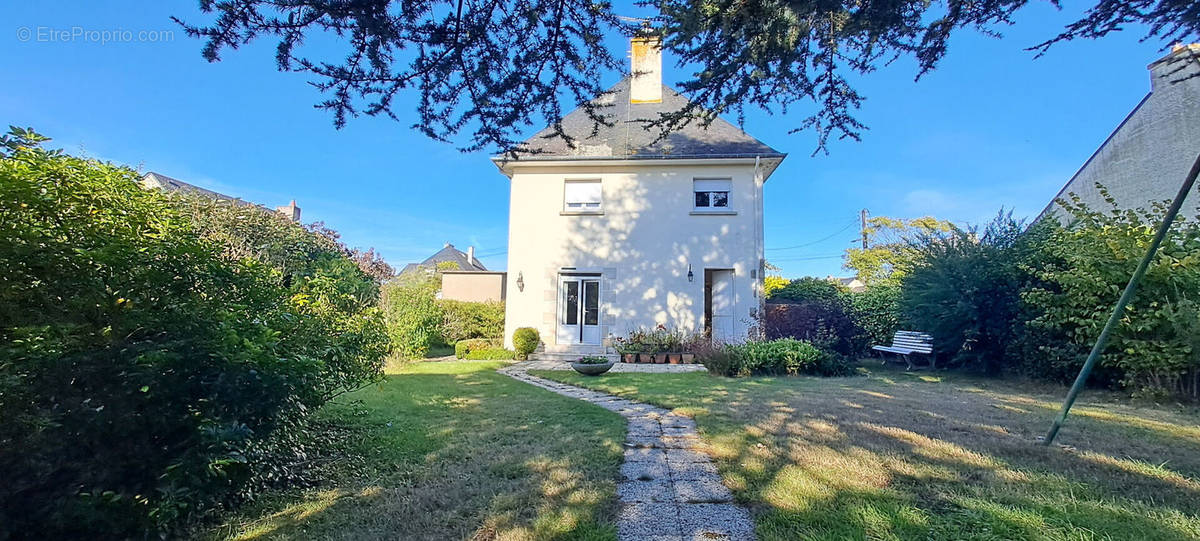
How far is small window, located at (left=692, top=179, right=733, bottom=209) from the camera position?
12617mm

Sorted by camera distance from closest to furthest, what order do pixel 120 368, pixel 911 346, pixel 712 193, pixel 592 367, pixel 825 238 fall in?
pixel 120 368
pixel 592 367
pixel 911 346
pixel 712 193
pixel 825 238

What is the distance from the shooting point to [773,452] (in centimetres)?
310

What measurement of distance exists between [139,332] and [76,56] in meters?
4.94

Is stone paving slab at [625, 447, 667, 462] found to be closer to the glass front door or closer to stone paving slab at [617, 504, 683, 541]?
stone paving slab at [617, 504, 683, 541]

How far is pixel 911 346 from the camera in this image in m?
Answer: 9.58

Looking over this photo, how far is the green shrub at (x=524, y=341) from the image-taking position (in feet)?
39.3

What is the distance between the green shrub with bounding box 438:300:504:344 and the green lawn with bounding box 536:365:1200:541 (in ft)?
33.0

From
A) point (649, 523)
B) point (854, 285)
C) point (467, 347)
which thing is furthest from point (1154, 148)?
point (854, 285)

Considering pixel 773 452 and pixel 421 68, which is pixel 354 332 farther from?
pixel 773 452

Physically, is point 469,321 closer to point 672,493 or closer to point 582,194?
point 582,194

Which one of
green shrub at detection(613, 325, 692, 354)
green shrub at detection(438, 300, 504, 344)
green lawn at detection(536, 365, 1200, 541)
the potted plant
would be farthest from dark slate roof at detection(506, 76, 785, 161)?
green lawn at detection(536, 365, 1200, 541)

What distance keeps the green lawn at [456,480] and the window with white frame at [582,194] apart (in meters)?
8.76

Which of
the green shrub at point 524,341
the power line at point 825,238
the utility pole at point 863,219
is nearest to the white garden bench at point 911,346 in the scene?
the green shrub at point 524,341

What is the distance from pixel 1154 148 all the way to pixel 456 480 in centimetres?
1697
